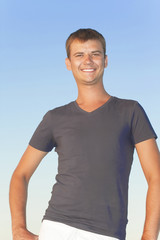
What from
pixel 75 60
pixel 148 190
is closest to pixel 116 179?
pixel 148 190

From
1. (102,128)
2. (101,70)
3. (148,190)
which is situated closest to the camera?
(148,190)

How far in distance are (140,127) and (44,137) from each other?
3.16 feet

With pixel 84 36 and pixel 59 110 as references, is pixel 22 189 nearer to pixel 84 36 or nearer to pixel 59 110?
pixel 59 110

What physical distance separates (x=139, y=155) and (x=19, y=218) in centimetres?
122

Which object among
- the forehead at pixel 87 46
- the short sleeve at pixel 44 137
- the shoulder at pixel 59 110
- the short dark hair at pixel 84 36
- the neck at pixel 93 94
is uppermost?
the short dark hair at pixel 84 36

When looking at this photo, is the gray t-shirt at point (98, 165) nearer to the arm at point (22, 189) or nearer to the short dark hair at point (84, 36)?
the arm at point (22, 189)

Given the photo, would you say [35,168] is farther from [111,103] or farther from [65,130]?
[111,103]

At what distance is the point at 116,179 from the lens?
10.8 ft

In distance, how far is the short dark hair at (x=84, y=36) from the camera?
3777 millimetres

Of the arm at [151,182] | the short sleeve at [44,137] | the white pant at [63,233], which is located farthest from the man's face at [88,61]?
the white pant at [63,233]

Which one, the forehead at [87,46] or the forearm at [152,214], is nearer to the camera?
the forearm at [152,214]

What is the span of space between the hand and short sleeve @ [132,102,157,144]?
119 cm

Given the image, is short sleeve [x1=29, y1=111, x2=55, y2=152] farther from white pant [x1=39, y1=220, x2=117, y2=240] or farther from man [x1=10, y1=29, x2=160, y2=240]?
white pant [x1=39, y1=220, x2=117, y2=240]

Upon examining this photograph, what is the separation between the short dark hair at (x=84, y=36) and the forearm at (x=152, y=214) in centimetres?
149
